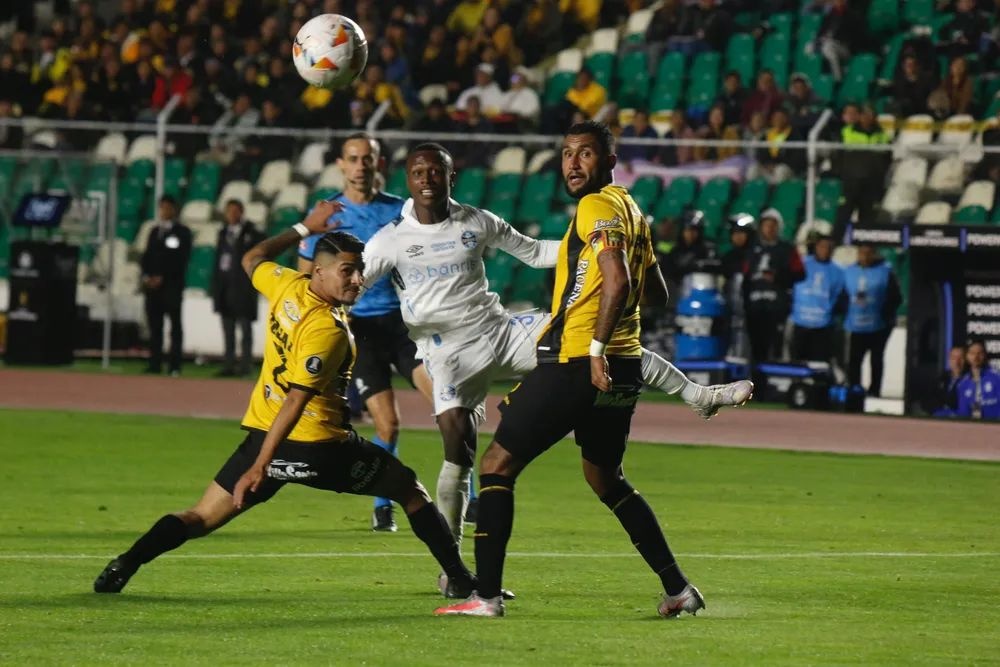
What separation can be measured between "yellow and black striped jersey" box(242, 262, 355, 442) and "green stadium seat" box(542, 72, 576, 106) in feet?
65.8

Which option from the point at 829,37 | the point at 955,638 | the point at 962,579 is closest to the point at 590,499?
the point at 962,579

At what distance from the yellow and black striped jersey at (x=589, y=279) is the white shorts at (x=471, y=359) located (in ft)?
5.71

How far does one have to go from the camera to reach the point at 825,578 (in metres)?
9.64

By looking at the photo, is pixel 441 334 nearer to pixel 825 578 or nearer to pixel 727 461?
pixel 825 578

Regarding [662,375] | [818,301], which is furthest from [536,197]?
[662,375]

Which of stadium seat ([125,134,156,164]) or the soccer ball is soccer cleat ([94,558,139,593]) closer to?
the soccer ball

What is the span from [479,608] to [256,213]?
729 inches

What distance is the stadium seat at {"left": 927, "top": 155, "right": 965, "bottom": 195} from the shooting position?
867 inches

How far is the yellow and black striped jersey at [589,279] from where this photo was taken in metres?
7.99

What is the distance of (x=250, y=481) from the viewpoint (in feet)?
26.7

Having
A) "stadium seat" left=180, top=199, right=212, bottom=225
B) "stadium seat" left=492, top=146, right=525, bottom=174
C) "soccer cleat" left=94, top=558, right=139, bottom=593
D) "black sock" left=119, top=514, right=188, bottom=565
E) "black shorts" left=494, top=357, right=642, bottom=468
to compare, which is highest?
"black shorts" left=494, top=357, right=642, bottom=468

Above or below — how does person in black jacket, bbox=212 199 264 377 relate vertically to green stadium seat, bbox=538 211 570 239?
below

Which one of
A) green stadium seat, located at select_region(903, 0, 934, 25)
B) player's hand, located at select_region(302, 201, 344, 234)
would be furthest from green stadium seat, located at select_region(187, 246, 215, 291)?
player's hand, located at select_region(302, 201, 344, 234)

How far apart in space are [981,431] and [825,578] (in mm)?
10247
